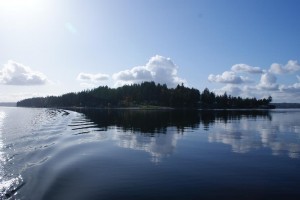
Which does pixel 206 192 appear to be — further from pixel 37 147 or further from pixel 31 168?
pixel 37 147

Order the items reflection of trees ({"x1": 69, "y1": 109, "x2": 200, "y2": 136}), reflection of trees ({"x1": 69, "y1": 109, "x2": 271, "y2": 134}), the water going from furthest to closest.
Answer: reflection of trees ({"x1": 69, "y1": 109, "x2": 271, "y2": 134}), reflection of trees ({"x1": 69, "y1": 109, "x2": 200, "y2": 136}), the water

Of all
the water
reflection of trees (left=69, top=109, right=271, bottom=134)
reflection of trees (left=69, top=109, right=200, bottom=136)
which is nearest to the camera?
the water

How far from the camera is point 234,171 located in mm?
25422

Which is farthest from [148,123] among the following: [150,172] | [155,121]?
[150,172]

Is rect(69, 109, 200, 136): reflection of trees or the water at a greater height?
rect(69, 109, 200, 136): reflection of trees

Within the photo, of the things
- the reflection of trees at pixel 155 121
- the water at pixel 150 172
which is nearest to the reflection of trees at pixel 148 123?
the reflection of trees at pixel 155 121

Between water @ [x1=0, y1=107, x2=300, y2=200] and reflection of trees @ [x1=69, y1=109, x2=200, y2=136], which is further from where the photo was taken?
reflection of trees @ [x1=69, y1=109, x2=200, y2=136]

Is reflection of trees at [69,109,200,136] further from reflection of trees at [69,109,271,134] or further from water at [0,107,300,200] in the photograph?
water at [0,107,300,200]

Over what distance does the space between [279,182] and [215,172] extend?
5194 millimetres

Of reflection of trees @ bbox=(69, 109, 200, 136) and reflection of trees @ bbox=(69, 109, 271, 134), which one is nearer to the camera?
reflection of trees @ bbox=(69, 109, 200, 136)

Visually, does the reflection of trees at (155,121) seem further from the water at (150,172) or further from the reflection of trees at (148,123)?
the water at (150,172)

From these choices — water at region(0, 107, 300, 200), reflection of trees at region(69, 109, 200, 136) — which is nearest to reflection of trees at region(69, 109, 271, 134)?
reflection of trees at region(69, 109, 200, 136)

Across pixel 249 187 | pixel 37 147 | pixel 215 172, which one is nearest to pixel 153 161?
pixel 215 172

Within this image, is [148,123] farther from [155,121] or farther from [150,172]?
[150,172]
